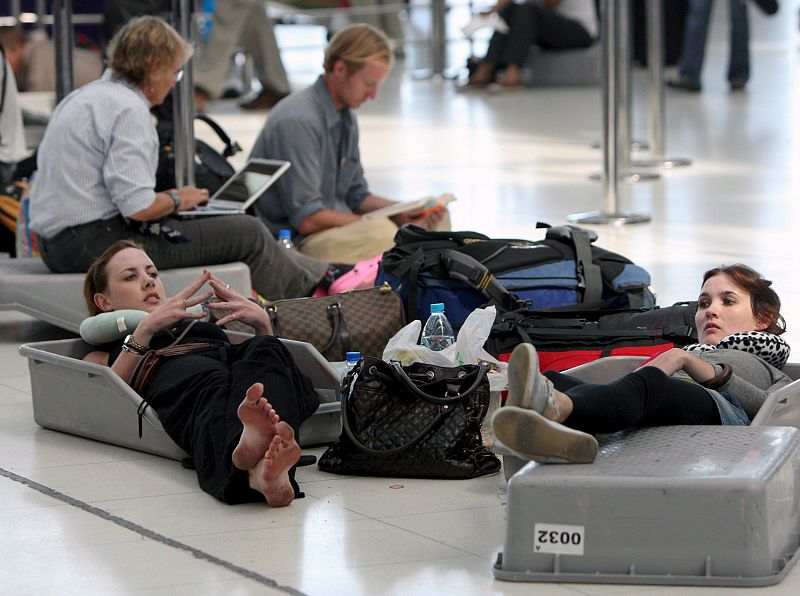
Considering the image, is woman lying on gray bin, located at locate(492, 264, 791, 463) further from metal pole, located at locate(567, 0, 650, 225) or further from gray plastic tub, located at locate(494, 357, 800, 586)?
metal pole, located at locate(567, 0, 650, 225)

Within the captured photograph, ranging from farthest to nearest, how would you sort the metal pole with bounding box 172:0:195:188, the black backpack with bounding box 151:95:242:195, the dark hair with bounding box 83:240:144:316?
1. the black backpack with bounding box 151:95:242:195
2. the metal pole with bounding box 172:0:195:188
3. the dark hair with bounding box 83:240:144:316

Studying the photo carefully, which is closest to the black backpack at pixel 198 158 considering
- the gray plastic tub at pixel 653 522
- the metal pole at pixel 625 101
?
the metal pole at pixel 625 101

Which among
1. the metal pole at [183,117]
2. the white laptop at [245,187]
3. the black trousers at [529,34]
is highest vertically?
the black trousers at [529,34]

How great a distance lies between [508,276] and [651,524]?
2029mm

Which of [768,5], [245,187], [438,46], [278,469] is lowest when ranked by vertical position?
[278,469]

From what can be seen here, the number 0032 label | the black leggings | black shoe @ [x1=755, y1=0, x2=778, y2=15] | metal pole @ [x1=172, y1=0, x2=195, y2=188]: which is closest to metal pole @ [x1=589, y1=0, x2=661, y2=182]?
metal pole @ [x1=172, y1=0, x2=195, y2=188]

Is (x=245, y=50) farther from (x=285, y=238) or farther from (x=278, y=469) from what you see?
(x=278, y=469)

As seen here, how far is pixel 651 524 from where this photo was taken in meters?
2.80

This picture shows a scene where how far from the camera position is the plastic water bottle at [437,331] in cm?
434

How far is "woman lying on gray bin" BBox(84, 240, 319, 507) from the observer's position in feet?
10.6

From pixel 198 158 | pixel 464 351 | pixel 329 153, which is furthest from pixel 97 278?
pixel 198 158

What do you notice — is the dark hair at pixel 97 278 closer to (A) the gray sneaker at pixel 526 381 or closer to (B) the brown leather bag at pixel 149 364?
(B) the brown leather bag at pixel 149 364

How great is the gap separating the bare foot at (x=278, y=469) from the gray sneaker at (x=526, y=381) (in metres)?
0.51

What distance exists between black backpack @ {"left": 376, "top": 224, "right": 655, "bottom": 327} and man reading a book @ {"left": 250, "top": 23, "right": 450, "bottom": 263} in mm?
920
